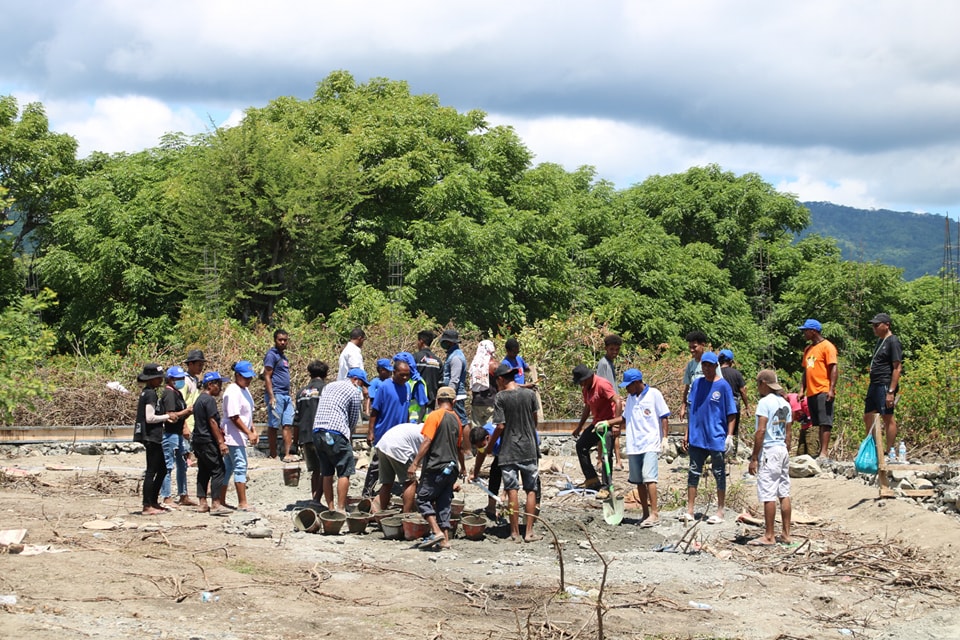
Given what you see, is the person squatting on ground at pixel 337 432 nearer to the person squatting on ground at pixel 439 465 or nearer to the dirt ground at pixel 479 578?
the dirt ground at pixel 479 578

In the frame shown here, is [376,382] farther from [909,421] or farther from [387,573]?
[909,421]

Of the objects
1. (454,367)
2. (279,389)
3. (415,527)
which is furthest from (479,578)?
(279,389)

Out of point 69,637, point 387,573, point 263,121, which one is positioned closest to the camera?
point 69,637

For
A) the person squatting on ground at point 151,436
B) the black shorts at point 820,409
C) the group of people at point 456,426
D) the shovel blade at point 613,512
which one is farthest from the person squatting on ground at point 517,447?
the black shorts at point 820,409

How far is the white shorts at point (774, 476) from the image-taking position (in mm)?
10398

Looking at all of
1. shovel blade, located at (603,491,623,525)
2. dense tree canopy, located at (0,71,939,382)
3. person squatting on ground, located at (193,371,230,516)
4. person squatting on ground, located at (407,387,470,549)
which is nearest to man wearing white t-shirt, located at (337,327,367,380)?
person squatting on ground, located at (193,371,230,516)

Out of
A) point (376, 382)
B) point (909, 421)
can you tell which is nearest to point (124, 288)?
point (376, 382)

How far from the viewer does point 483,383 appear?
13.4 m

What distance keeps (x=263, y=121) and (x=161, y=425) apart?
18.6 meters

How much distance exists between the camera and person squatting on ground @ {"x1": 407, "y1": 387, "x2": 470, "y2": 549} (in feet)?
33.1

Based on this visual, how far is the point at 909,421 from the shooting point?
1622 cm

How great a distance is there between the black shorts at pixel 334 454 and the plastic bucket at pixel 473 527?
144cm

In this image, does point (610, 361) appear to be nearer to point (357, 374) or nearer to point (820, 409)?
point (820, 409)

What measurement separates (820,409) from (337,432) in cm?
665
